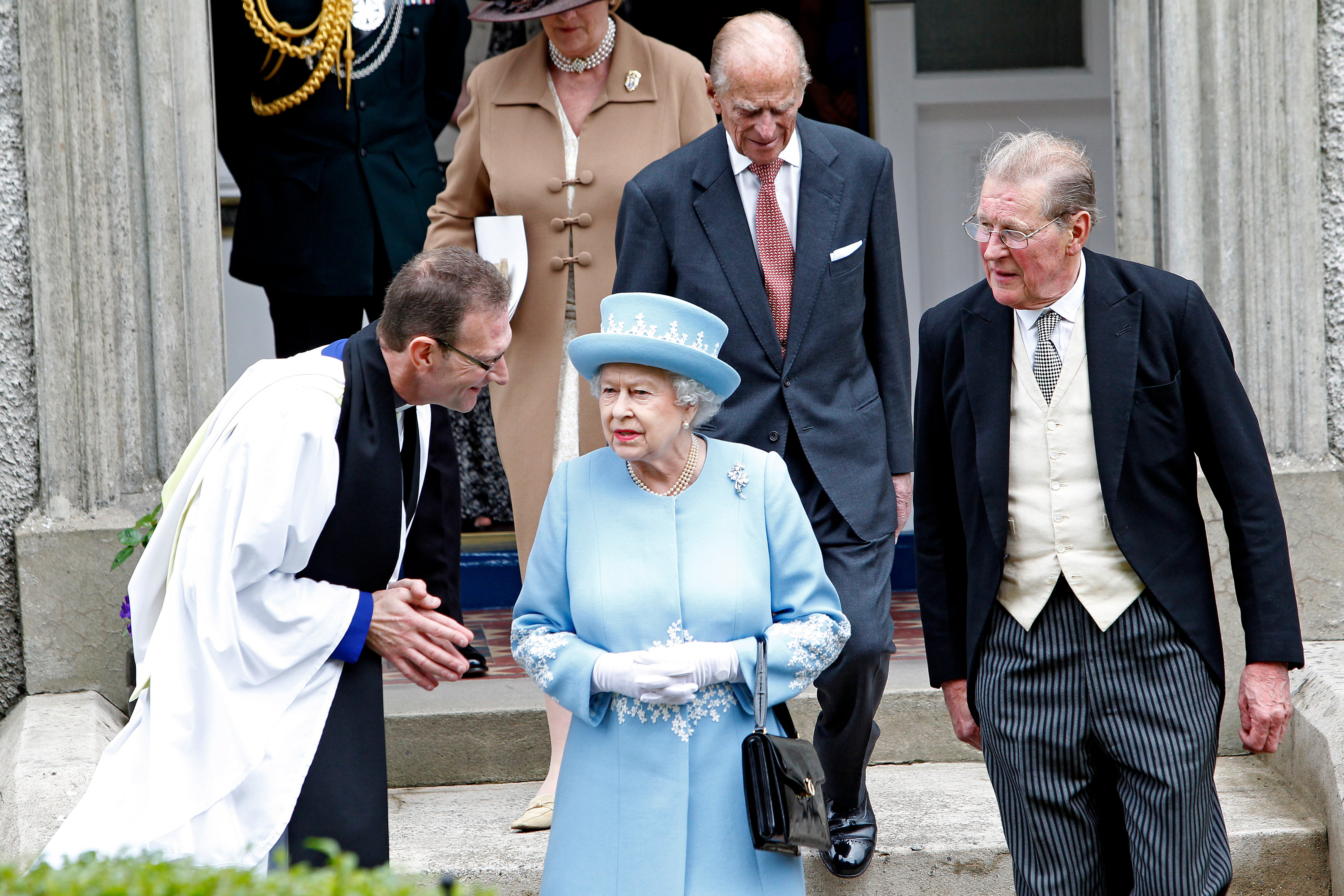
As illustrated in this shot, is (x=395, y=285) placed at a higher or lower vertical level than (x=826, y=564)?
higher

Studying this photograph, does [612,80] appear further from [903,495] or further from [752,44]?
[903,495]

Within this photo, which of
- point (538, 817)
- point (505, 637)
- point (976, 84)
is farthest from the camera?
point (976, 84)

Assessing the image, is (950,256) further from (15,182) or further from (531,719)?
(15,182)

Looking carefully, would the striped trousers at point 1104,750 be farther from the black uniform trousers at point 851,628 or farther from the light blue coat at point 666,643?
the black uniform trousers at point 851,628

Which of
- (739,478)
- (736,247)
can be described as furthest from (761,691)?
(736,247)

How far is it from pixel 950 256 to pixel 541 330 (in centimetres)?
348

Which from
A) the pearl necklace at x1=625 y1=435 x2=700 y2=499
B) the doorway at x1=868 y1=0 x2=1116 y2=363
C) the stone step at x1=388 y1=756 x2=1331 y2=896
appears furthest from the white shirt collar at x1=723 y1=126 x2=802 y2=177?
the doorway at x1=868 y1=0 x2=1116 y2=363

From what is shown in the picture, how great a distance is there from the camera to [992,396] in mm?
2939

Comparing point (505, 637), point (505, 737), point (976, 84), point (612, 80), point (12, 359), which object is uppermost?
point (976, 84)

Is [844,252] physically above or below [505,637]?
above

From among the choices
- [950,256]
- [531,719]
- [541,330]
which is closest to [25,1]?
[541,330]

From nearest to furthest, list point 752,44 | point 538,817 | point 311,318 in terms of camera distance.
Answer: point 752,44 → point 538,817 → point 311,318

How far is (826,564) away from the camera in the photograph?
3.67 meters

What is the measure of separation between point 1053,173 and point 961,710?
115 cm
